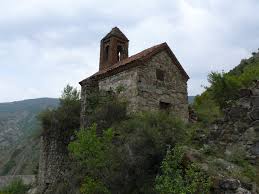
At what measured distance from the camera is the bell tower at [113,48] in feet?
70.7

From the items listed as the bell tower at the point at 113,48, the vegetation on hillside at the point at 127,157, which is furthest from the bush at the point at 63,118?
the vegetation on hillside at the point at 127,157

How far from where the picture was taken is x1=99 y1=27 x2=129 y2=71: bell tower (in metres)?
21.5

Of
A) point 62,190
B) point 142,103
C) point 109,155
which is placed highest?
point 142,103

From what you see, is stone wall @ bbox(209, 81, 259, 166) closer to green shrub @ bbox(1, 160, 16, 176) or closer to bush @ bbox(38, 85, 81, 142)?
bush @ bbox(38, 85, 81, 142)

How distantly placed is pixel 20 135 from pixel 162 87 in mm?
89036

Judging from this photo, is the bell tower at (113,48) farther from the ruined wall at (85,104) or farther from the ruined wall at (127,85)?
the ruined wall at (85,104)

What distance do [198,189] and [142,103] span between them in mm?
7821

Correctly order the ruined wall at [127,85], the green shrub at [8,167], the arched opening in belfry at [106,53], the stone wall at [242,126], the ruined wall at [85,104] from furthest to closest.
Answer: the green shrub at [8,167] < the arched opening in belfry at [106,53] < the ruined wall at [127,85] < the ruined wall at [85,104] < the stone wall at [242,126]

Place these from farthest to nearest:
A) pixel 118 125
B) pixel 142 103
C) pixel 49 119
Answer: pixel 49 119 → pixel 142 103 → pixel 118 125

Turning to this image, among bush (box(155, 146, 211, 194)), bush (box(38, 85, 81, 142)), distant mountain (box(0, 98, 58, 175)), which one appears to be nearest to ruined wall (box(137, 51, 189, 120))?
bush (box(38, 85, 81, 142))

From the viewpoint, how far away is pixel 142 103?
648 inches

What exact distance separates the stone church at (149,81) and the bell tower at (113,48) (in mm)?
2550

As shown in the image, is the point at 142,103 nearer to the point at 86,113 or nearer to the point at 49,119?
the point at 86,113

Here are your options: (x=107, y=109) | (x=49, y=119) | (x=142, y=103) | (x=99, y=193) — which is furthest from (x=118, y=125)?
(x=49, y=119)
